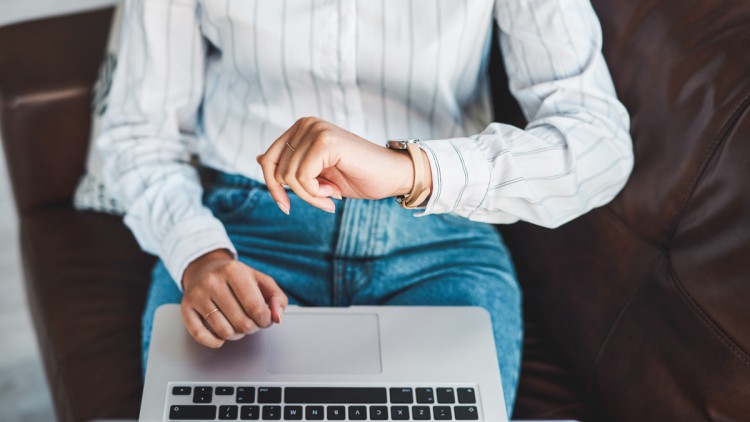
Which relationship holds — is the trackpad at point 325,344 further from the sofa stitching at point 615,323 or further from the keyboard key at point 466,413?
the sofa stitching at point 615,323

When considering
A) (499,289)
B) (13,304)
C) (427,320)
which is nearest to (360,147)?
(427,320)

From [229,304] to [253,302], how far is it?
28 mm

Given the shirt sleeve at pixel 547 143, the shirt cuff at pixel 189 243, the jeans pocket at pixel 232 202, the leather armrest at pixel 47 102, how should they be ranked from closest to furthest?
the shirt sleeve at pixel 547 143 → the shirt cuff at pixel 189 243 → the jeans pocket at pixel 232 202 → the leather armrest at pixel 47 102

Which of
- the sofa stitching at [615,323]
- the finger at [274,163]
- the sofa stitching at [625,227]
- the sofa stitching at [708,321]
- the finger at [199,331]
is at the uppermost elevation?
the finger at [274,163]

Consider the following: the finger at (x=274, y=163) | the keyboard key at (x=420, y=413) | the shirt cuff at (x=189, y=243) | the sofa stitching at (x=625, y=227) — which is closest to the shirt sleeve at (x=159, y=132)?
the shirt cuff at (x=189, y=243)

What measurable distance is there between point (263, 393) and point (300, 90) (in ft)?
1.34

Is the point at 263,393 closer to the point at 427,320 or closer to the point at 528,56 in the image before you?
the point at 427,320

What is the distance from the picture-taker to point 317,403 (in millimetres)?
743

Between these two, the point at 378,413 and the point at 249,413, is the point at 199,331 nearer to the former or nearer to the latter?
the point at 249,413

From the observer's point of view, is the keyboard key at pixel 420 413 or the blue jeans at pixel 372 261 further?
the blue jeans at pixel 372 261

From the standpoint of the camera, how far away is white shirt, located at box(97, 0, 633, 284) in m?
0.81

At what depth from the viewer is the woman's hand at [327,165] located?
0.68m

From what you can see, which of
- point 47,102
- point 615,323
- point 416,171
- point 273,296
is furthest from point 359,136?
point 47,102

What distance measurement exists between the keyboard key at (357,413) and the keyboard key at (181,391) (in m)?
0.17
